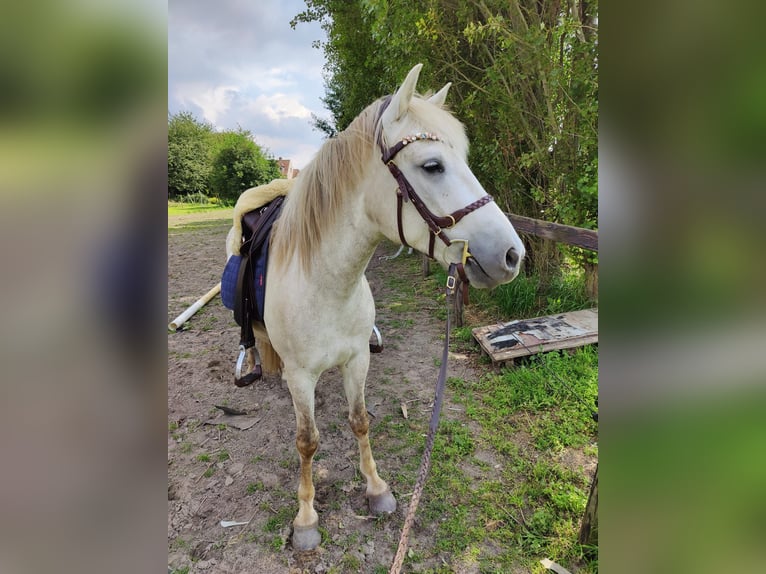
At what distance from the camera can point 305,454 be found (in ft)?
6.87

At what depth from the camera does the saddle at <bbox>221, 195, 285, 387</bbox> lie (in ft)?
7.33

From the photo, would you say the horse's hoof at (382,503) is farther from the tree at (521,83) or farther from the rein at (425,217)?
the tree at (521,83)

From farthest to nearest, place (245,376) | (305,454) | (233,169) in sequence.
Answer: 1. (233,169)
2. (245,376)
3. (305,454)


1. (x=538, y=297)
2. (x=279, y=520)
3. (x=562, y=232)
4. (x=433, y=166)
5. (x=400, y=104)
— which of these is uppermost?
(x=400, y=104)

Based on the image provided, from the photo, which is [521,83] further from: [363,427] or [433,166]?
[363,427]

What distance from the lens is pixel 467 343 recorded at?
416 cm

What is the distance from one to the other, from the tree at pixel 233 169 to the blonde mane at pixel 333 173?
27.2m

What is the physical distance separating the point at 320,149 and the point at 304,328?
2.78 ft

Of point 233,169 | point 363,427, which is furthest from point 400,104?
point 233,169

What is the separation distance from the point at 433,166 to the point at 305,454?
1674 millimetres

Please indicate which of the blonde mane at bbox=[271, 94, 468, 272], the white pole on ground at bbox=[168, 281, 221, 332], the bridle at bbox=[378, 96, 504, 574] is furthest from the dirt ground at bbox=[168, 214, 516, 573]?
the blonde mane at bbox=[271, 94, 468, 272]

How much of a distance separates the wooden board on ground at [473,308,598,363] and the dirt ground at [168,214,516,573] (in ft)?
1.01

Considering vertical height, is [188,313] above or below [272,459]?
above
